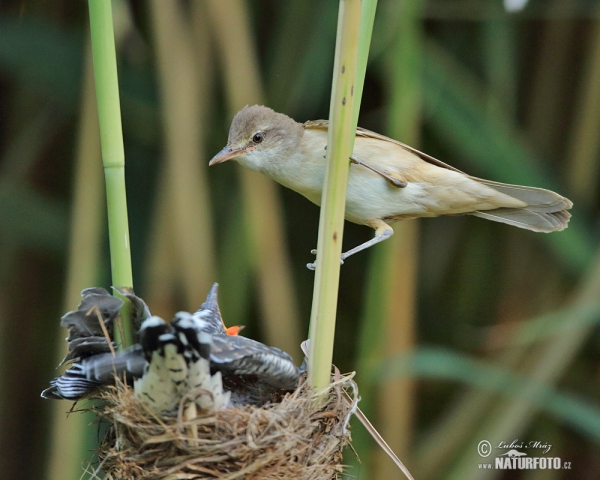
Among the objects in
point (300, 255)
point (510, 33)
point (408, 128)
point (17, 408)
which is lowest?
point (17, 408)

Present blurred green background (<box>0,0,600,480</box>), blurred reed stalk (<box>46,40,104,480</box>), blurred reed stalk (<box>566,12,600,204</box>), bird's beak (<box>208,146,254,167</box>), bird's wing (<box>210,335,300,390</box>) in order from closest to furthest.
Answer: bird's wing (<box>210,335,300,390</box>)
bird's beak (<box>208,146,254,167</box>)
blurred reed stalk (<box>46,40,104,480</box>)
blurred green background (<box>0,0,600,480</box>)
blurred reed stalk (<box>566,12,600,204</box>)

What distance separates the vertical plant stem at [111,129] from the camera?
1.16 meters

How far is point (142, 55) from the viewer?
2838 millimetres

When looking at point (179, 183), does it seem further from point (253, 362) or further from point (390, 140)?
point (253, 362)

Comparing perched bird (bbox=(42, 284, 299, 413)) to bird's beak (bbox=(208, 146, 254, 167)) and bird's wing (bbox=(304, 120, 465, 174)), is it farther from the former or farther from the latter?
bird's wing (bbox=(304, 120, 465, 174))

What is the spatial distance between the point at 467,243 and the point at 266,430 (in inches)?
75.6

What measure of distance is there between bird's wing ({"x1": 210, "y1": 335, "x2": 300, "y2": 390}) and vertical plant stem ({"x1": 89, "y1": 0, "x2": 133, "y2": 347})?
31cm

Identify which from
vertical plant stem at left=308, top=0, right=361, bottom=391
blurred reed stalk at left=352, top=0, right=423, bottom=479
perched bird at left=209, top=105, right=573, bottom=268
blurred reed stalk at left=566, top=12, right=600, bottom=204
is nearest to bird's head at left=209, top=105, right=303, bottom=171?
perched bird at left=209, top=105, right=573, bottom=268

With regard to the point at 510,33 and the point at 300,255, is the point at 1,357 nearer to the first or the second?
the point at 300,255

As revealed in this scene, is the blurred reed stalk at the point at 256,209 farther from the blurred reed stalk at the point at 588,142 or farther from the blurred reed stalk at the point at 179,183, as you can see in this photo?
the blurred reed stalk at the point at 588,142

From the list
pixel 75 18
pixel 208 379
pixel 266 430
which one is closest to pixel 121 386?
pixel 208 379

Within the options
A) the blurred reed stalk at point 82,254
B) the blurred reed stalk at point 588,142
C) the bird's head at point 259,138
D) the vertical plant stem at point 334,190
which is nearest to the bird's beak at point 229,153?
the bird's head at point 259,138

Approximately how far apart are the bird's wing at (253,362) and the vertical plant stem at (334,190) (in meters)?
0.16

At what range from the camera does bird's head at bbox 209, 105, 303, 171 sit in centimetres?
197
